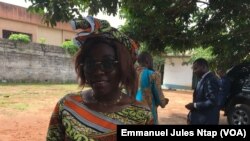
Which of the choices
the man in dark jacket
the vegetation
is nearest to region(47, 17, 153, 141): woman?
the man in dark jacket

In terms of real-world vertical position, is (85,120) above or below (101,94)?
below

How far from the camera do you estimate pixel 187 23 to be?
19.7ft

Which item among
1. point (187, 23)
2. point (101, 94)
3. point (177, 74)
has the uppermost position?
point (187, 23)

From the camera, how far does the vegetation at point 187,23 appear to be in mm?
5273

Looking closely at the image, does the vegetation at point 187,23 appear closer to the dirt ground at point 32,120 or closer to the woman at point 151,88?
the woman at point 151,88

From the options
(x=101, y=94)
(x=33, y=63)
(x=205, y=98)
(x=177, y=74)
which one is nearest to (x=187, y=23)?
(x=205, y=98)

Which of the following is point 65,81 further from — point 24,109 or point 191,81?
point 24,109

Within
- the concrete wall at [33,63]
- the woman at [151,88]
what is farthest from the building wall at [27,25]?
the woman at [151,88]

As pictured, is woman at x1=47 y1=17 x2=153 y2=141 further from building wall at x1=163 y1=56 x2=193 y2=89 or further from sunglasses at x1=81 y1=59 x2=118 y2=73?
building wall at x1=163 y1=56 x2=193 y2=89

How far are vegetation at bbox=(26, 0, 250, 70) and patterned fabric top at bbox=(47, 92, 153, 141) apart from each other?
324 centimetres

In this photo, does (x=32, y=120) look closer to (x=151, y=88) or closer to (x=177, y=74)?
(x=151, y=88)

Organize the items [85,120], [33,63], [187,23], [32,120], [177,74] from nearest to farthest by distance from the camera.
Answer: [85,120] → [187,23] → [32,120] → [33,63] → [177,74]

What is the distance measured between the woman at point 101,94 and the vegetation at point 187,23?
123 inches

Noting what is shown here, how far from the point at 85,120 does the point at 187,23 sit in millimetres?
4565
